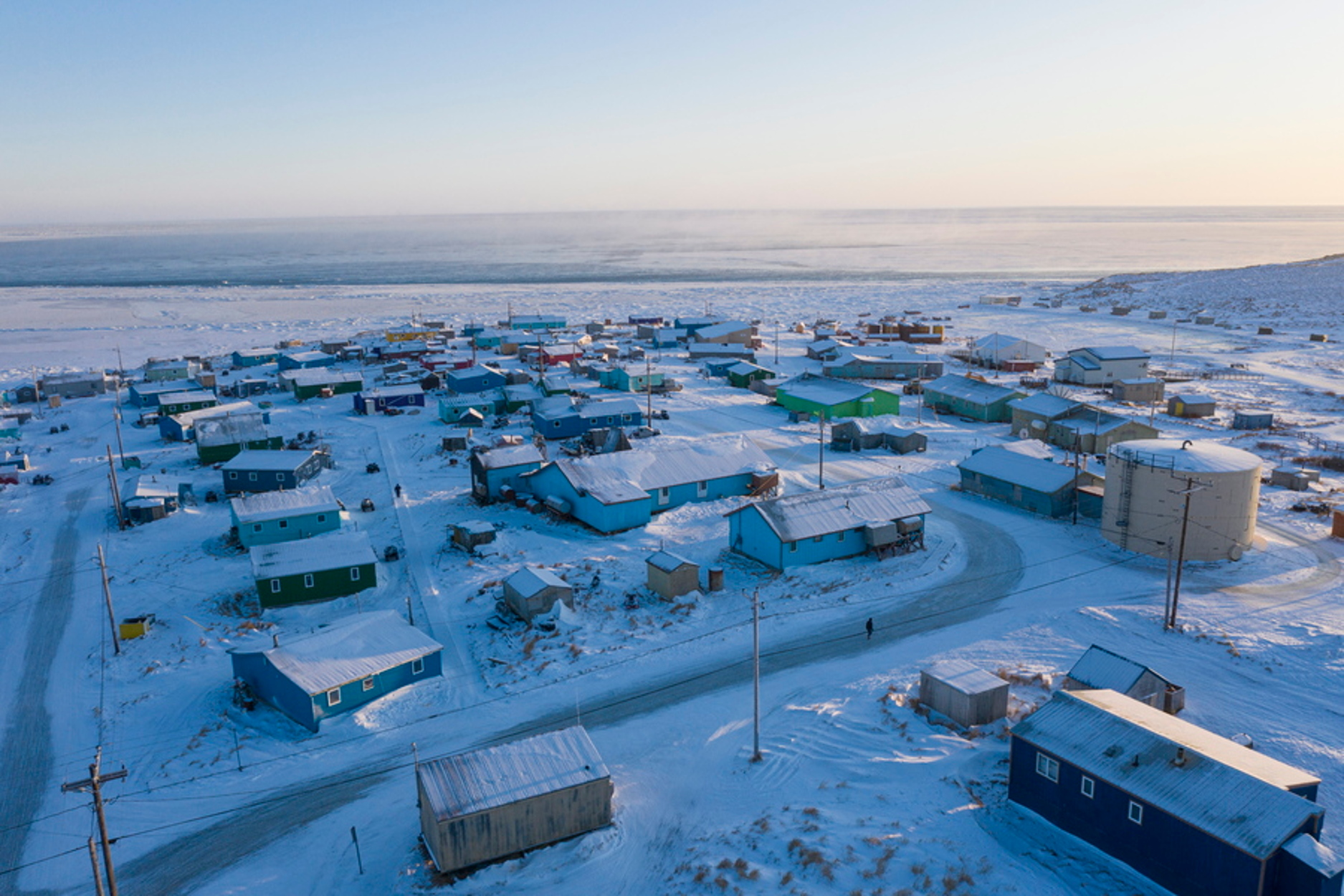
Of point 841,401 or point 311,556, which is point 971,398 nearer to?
point 841,401

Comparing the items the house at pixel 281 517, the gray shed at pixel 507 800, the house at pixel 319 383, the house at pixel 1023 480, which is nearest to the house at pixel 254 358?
the house at pixel 319 383

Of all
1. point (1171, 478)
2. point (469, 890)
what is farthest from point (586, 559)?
point (1171, 478)

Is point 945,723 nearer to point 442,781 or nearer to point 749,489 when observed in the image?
point 442,781

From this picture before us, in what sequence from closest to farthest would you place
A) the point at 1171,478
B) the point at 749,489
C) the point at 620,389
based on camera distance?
the point at 1171,478, the point at 749,489, the point at 620,389

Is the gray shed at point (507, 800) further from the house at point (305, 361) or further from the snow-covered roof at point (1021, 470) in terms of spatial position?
the house at point (305, 361)

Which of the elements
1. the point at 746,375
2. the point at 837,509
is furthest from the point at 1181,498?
the point at 746,375
